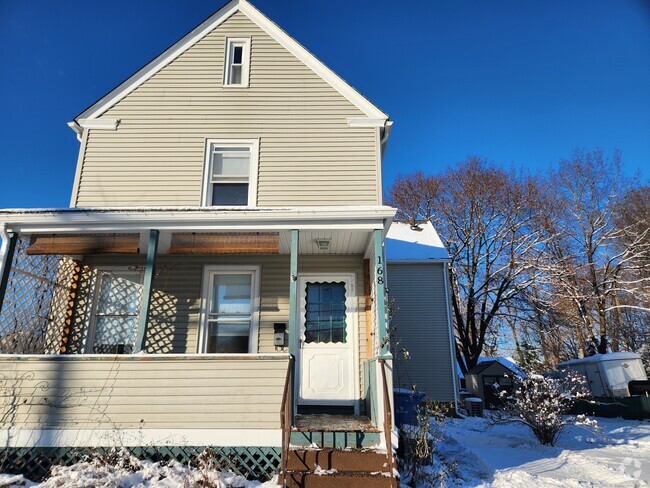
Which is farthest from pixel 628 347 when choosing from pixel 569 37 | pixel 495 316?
pixel 569 37

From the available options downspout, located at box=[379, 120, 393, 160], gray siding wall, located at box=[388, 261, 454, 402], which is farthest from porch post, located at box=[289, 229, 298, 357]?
gray siding wall, located at box=[388, 261, 454, 402]

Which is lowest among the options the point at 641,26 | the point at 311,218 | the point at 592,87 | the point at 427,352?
the point at 427,352

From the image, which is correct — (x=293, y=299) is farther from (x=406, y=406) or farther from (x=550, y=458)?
(x=550, y=458)

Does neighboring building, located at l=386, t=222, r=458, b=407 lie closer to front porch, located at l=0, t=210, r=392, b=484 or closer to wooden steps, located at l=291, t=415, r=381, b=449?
front porch, located at l=0, t=210, r=392, b=484

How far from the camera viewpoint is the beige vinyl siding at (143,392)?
529 cm

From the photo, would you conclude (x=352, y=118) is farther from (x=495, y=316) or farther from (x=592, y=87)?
(x=495, y=316)

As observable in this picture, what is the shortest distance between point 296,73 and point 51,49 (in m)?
6.83

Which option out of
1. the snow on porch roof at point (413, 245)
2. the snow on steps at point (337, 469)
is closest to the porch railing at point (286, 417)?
the snow on steps at point (337, 469)

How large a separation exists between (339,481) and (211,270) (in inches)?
162

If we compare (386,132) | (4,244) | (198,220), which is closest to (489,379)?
(386,132)

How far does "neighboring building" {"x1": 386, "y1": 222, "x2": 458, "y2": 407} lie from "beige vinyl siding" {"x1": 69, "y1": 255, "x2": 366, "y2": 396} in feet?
17.3

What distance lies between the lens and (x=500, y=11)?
11188 millimetres

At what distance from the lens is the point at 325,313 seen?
23.9 feet

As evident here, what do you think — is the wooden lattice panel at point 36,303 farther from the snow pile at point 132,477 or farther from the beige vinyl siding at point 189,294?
the snow pile at point 132,477
